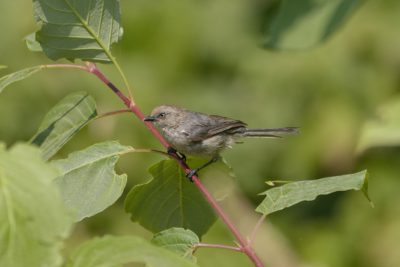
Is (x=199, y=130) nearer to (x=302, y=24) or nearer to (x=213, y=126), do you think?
(x=213, y=126)

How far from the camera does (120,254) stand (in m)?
2.11

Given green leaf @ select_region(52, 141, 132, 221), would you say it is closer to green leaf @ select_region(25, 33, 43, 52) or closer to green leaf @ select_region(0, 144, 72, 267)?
green leaf @ select_region(25, 33, 43, 52)

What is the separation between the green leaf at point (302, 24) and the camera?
4.54 metres

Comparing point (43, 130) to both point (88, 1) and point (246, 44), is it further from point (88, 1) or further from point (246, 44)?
point (246, 44)

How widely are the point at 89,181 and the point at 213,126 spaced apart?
3.06 meters

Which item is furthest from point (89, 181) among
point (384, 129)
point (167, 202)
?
point (384, 129)

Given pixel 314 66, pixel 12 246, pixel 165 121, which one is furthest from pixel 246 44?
pixel 12 246

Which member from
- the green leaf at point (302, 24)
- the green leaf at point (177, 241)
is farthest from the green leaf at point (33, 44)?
the green leaf at point (302, 24)

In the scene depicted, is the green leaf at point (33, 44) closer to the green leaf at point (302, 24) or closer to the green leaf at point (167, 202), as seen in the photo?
the green leaf at point (167, 202)

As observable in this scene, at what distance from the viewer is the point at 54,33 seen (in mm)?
3232

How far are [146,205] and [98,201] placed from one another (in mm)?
536

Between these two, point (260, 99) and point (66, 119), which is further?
point (260, 99)

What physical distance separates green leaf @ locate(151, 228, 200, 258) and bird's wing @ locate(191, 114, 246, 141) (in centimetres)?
284

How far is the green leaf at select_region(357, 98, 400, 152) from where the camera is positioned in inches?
158
